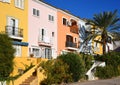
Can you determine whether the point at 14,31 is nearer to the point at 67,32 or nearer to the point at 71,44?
the point at 67,32

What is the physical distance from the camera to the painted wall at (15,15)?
38806 mm

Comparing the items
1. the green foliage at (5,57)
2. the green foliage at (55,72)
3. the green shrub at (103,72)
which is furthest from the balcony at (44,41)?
the green foliage at (5,57)

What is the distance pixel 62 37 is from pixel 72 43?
11.7 feet

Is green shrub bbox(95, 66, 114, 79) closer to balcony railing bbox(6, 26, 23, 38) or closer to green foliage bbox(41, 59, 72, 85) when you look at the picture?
green foliage bbox(41, 59, 72, 85)

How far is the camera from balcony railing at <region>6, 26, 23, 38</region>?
3912 cm


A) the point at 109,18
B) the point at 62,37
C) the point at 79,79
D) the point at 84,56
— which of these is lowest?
the point at 79,79

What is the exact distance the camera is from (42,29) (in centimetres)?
4747

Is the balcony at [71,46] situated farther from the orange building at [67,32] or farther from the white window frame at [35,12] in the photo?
the white window frame at [35,12]

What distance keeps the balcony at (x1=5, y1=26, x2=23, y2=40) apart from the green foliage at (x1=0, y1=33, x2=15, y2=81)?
912 cm

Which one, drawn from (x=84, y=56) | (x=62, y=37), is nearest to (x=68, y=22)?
(x=62, y=37)

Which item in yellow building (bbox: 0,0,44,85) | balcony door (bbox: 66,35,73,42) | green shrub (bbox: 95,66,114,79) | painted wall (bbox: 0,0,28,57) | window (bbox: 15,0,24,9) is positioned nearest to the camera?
yellow building (bbox: 0,0,44,85)

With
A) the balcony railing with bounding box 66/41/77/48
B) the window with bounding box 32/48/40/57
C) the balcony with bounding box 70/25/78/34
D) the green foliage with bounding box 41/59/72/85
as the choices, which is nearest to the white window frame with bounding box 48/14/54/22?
the window with bounding box 32/48/40/57

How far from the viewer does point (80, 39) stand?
6103cm

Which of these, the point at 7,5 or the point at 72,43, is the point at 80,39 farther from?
the point at 7,5
